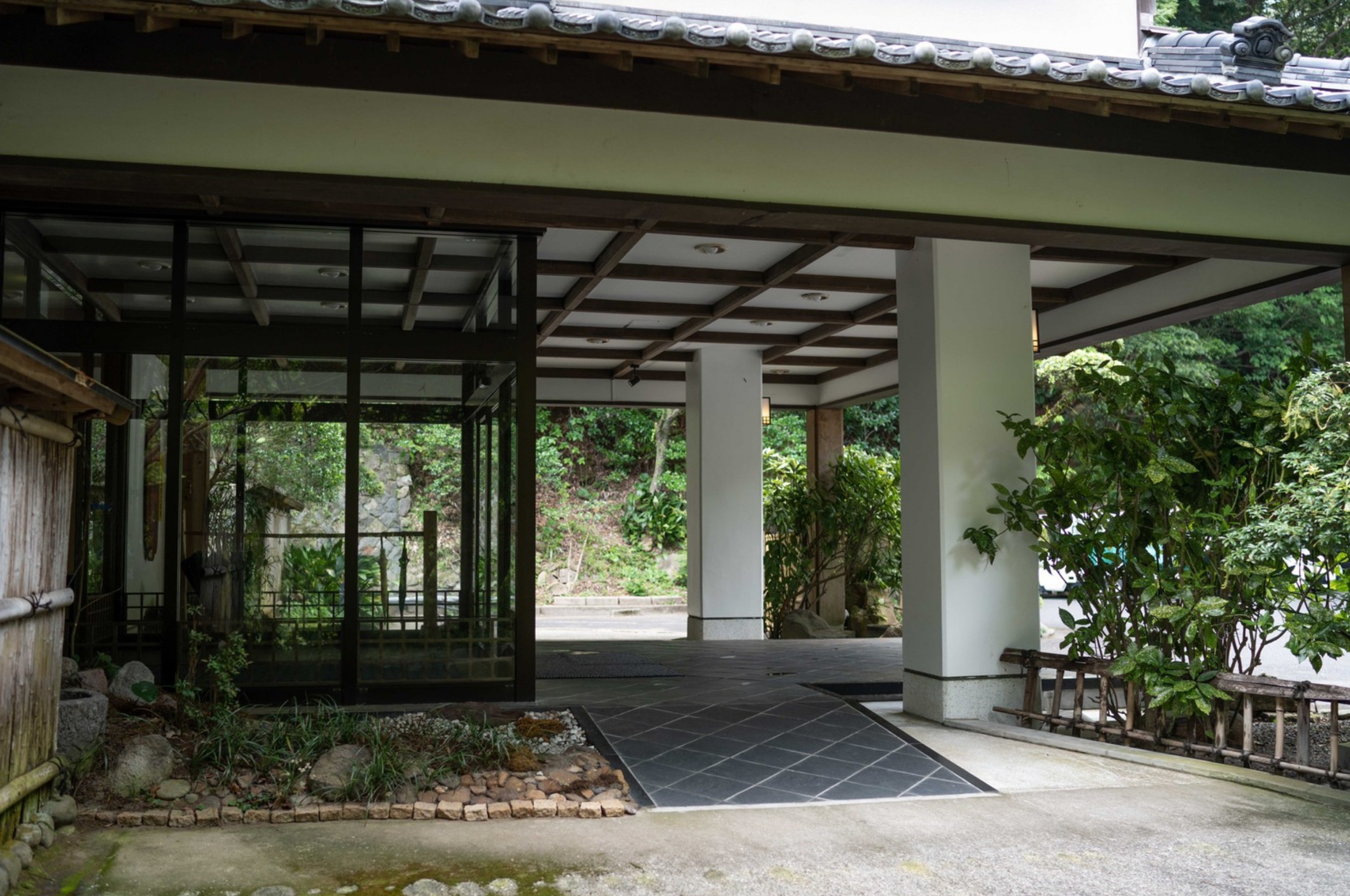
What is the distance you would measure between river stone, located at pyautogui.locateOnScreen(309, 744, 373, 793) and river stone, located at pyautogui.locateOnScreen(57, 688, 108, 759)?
39.4 inches

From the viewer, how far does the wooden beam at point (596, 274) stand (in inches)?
253

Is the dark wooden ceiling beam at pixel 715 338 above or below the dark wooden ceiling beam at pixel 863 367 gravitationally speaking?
above

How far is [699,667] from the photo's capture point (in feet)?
29.5

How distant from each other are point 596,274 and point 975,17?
301 cm

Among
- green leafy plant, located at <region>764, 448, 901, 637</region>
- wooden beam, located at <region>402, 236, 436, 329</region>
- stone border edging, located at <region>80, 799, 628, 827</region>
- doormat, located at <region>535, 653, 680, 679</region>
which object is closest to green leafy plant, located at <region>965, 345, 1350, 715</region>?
stone border edging, located at <region>80, 799, 628, 827</region>

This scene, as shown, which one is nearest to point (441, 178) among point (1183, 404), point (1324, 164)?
point (1183, 404)

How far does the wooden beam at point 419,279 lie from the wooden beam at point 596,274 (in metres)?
0.78

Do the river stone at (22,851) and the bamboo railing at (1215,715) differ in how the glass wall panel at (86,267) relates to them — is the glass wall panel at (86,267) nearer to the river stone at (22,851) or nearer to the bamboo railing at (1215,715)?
the river stone at (22,851)

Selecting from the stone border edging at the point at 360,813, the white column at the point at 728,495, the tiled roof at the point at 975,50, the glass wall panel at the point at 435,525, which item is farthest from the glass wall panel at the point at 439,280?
the white column at the point at 728,495

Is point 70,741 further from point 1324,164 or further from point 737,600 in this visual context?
point 737,600

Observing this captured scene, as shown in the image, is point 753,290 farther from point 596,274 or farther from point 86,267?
point 86,267

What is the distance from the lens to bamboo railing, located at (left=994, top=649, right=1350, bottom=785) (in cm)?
517

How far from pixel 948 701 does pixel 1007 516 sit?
1.16 meters

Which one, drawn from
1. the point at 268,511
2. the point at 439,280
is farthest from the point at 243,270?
the point at 268,511
